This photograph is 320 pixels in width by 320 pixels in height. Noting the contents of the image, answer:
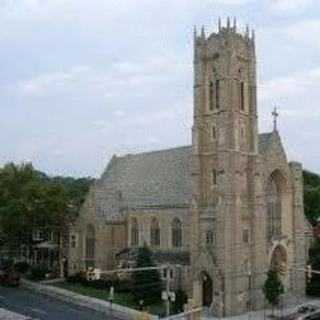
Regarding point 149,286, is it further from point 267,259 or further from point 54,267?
point 54,267

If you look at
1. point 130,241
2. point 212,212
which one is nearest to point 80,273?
point 130,241

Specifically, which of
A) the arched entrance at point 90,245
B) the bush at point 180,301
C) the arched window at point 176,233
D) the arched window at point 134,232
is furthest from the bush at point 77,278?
the bush at point 180,301

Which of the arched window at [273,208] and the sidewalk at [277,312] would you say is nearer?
the sidewalk at [277,312]

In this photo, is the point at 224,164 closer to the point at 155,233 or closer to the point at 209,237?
the point at 209,237

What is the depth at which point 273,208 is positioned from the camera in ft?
243

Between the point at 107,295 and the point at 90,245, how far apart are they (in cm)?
1135

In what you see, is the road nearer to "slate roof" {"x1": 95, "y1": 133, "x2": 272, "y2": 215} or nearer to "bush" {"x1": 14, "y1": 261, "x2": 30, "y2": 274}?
"slate roof" {"x1": 95, "y1": 133, "x2": 272, "y2": 215}

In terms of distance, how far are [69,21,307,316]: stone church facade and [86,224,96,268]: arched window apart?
100 centimetres

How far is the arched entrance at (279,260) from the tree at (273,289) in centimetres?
448

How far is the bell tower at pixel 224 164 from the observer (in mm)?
66688

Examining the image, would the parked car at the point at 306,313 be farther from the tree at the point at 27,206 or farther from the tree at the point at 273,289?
the tree at the point at 27,206

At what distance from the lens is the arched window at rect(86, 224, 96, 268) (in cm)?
8188

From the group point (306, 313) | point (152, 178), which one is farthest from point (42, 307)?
point (306, 313)

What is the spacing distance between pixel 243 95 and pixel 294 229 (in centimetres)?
1505
